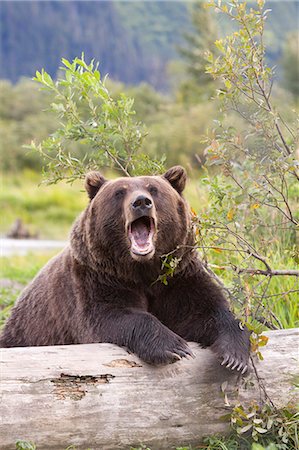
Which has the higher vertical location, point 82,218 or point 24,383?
point 82,218

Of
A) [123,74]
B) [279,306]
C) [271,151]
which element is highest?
[123,74]

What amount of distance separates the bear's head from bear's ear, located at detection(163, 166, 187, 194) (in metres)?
0.12

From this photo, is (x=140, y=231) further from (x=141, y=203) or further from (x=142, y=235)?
(x=141, y=203)

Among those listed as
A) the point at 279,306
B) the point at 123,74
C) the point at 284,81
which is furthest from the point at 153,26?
the point at 279,306

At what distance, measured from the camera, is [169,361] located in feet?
12.9

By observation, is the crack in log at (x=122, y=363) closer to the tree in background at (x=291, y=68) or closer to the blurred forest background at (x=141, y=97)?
the blurred forest background at (x=141, y=97)

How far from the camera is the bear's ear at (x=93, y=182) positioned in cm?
466

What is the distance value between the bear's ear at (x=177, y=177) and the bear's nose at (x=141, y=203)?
0.55 metres

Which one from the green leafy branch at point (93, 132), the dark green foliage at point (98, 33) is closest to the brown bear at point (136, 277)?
the green leafy branch at point (93, 132)

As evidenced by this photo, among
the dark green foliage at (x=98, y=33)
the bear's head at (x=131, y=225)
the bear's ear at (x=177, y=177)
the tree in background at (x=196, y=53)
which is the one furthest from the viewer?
the dark green foliage at (x=98, y=33)

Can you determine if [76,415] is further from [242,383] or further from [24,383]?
[242,383]

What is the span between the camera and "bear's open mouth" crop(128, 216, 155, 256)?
4230mm

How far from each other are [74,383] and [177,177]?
1415 mm

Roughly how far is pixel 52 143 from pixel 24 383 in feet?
6.21
